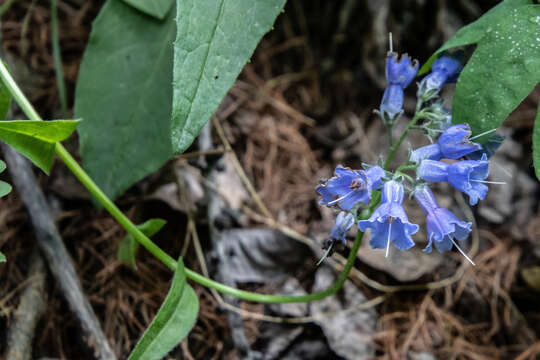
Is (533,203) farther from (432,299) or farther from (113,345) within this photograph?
(113,345)

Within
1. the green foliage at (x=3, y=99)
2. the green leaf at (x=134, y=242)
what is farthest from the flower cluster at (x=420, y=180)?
the green foliage at (x=3, y=99)

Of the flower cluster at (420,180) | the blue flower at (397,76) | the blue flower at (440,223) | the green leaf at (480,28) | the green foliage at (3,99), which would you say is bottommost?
the blue flower at (440,223)

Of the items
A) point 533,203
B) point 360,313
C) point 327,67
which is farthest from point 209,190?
point 533,203

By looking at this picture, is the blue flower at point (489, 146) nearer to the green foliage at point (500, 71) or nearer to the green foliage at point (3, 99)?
the green foliage at point (500, 71)

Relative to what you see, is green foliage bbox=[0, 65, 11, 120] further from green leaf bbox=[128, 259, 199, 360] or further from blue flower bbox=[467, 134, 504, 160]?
blue flower bbox=[467, 134, 504, 160]

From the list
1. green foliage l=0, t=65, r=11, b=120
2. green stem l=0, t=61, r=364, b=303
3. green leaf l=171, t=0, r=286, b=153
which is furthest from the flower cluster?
green foliage l=0, t=65, r=11, b=120

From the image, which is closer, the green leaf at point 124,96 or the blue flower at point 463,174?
the blue flower at point 463,174

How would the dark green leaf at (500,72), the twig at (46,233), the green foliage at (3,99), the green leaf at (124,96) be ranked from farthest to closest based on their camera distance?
the green leaf at (124,96) → the twig at (46,233) → the green foliage at (3,99) → the dark green leaf at (500,72)

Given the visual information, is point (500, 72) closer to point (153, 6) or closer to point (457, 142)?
point (457, 142)
